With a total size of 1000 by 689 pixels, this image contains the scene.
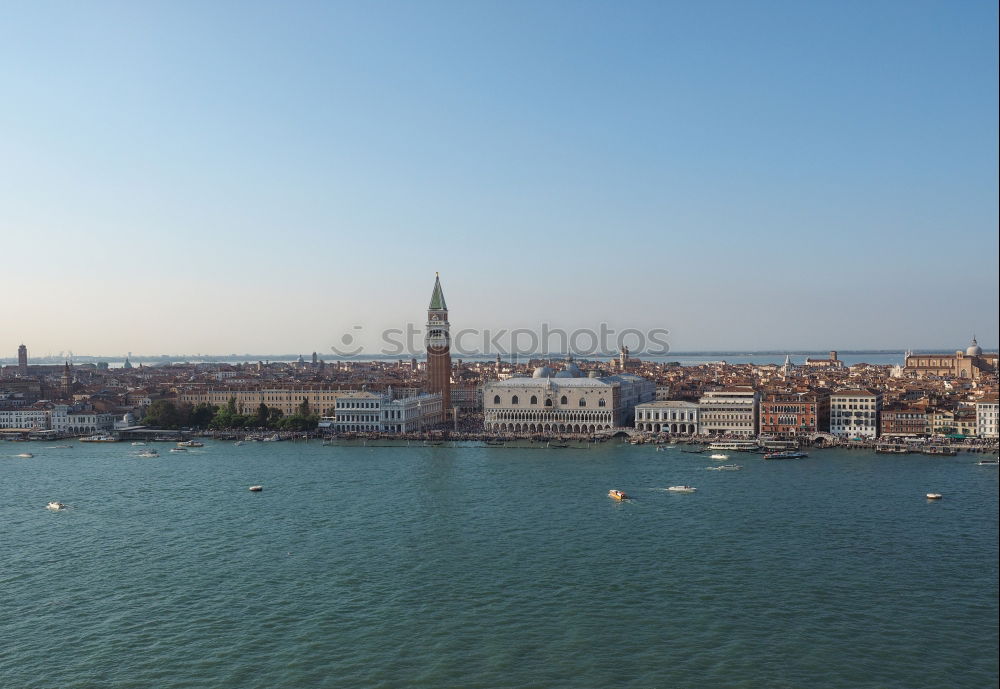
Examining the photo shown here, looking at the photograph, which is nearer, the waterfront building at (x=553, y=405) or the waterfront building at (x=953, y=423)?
the waterfront building at (x=953, y=423)

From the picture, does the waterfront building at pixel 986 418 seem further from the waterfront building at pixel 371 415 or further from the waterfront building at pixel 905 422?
the waterfront building at pixel 371 415

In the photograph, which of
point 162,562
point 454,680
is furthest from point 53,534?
point 454,680

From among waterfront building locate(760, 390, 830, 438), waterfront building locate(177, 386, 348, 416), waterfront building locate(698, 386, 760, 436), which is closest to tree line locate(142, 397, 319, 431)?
waterfront building locate(177, 386, 348, 416)

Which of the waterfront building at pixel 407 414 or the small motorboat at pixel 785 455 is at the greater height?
the waterfront building at pixel 407 414

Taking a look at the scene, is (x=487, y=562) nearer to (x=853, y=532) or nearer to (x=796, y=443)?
(x=853, y=532)

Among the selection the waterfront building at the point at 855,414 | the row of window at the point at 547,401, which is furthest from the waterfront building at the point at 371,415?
the waterfront building at the point at 855,414

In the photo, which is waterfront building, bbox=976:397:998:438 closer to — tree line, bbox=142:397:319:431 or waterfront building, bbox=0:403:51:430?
tree line, bbox=142:397:319:431

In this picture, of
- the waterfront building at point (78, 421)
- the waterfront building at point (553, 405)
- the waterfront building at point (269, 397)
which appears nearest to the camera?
the waterfront building at point (553, 405)
